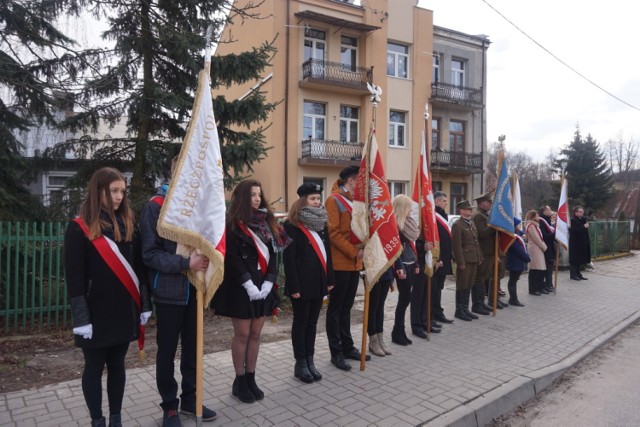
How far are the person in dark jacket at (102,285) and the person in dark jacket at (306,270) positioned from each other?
162 centimetres

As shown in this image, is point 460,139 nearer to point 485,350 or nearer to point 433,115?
point 433,115

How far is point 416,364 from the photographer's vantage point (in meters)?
5.46

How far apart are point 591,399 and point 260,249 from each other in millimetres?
3986

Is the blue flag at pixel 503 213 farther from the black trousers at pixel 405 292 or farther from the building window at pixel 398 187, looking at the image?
the building window at pixel 398 187

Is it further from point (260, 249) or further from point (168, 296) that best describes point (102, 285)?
point (260, 249)

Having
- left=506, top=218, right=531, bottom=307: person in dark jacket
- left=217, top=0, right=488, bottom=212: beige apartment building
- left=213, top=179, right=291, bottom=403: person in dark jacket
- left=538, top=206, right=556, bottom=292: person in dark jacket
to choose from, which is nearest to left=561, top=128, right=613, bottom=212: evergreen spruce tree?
left=217, top=0, right=488, bottom=212: beige apartment building

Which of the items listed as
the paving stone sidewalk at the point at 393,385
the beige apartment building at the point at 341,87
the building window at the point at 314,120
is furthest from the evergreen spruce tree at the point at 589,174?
the paving stone sidewalk at the point at 393,385

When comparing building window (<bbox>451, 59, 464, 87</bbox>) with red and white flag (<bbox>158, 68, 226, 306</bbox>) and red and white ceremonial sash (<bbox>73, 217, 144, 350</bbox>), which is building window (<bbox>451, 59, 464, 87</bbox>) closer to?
red and white flag (<bbox>158, 68, 226, 306</bbox>)

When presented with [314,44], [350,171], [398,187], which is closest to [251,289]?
[350,171]

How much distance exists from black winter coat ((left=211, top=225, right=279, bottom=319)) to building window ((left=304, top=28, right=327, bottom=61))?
1821 cm

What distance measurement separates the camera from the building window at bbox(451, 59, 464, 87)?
2570 centimetres

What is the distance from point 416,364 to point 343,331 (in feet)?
3.19

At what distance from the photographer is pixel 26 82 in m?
6.87

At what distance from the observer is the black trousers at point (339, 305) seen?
5.21m
